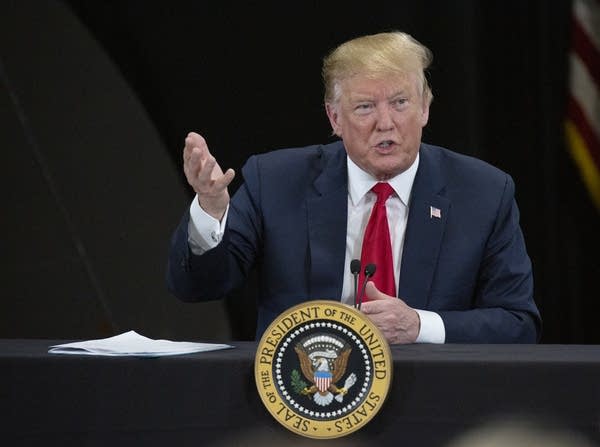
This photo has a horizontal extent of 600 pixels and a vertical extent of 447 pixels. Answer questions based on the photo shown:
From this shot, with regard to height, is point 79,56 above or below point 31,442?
above

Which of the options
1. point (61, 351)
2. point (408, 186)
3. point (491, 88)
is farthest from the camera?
point (491, 88)

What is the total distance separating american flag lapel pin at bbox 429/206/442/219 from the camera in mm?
2428

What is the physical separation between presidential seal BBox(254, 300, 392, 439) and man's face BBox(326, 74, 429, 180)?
82 centimetres

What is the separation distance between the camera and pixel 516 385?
1.66 metres

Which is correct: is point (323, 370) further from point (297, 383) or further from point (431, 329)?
point (431, 329)

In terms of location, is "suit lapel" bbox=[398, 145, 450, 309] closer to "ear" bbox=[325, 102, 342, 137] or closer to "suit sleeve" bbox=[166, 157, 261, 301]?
"ear" bbox=[325, 102, 342, 137]

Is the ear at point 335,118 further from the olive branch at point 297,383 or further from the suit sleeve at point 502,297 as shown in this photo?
the olive branch at point 297,383

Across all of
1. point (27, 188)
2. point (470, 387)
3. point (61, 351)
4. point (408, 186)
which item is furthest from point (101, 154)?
point (470, 387)

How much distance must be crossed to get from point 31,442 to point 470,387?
0.62 m

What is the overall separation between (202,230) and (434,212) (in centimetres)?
51

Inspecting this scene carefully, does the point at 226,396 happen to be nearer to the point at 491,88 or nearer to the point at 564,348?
the point at 564,348

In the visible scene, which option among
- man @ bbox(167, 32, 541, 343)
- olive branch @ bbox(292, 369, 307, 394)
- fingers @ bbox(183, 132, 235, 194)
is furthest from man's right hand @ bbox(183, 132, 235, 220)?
olive branch @ bbox(292, 369, 307, 394)

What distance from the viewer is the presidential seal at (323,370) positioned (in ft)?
5.32

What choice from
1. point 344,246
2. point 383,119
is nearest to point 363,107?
point 383,119
